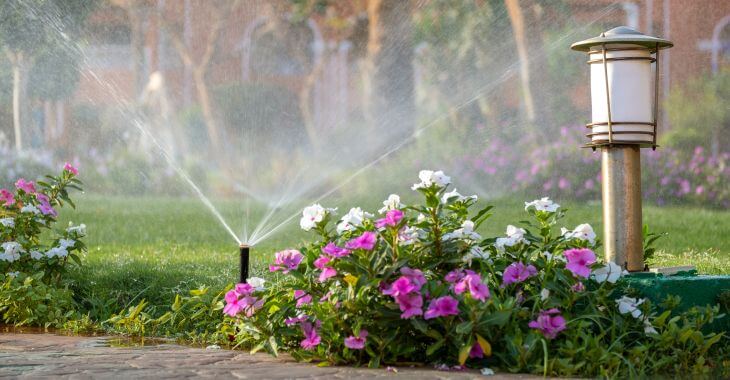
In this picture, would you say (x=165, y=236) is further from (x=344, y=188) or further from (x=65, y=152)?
(x=65, y=152)

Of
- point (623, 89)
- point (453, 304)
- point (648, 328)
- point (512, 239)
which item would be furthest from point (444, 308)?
point (623, 89)

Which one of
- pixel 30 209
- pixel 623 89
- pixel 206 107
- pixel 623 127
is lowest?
pixel 30 209

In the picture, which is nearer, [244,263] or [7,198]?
[244,263]

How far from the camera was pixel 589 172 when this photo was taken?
11.5m

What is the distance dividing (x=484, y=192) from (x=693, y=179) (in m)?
2.27

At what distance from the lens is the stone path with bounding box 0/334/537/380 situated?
10.7 ft

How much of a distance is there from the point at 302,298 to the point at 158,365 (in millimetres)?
599

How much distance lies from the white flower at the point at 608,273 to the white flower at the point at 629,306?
8cm

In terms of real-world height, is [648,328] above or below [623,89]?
below

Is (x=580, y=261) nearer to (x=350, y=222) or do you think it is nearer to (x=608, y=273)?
(x=608, y=273)

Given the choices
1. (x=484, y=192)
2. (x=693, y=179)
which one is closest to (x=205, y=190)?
(x=484, y=192)

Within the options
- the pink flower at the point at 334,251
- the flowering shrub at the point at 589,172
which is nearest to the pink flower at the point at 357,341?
the pink flower at the point at 334,251

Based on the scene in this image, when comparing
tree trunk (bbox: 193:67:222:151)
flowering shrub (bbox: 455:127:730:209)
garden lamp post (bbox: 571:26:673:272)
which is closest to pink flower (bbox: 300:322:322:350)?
garden lamp post (bbox: 571:26:673:272)

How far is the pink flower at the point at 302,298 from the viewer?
371 cm
